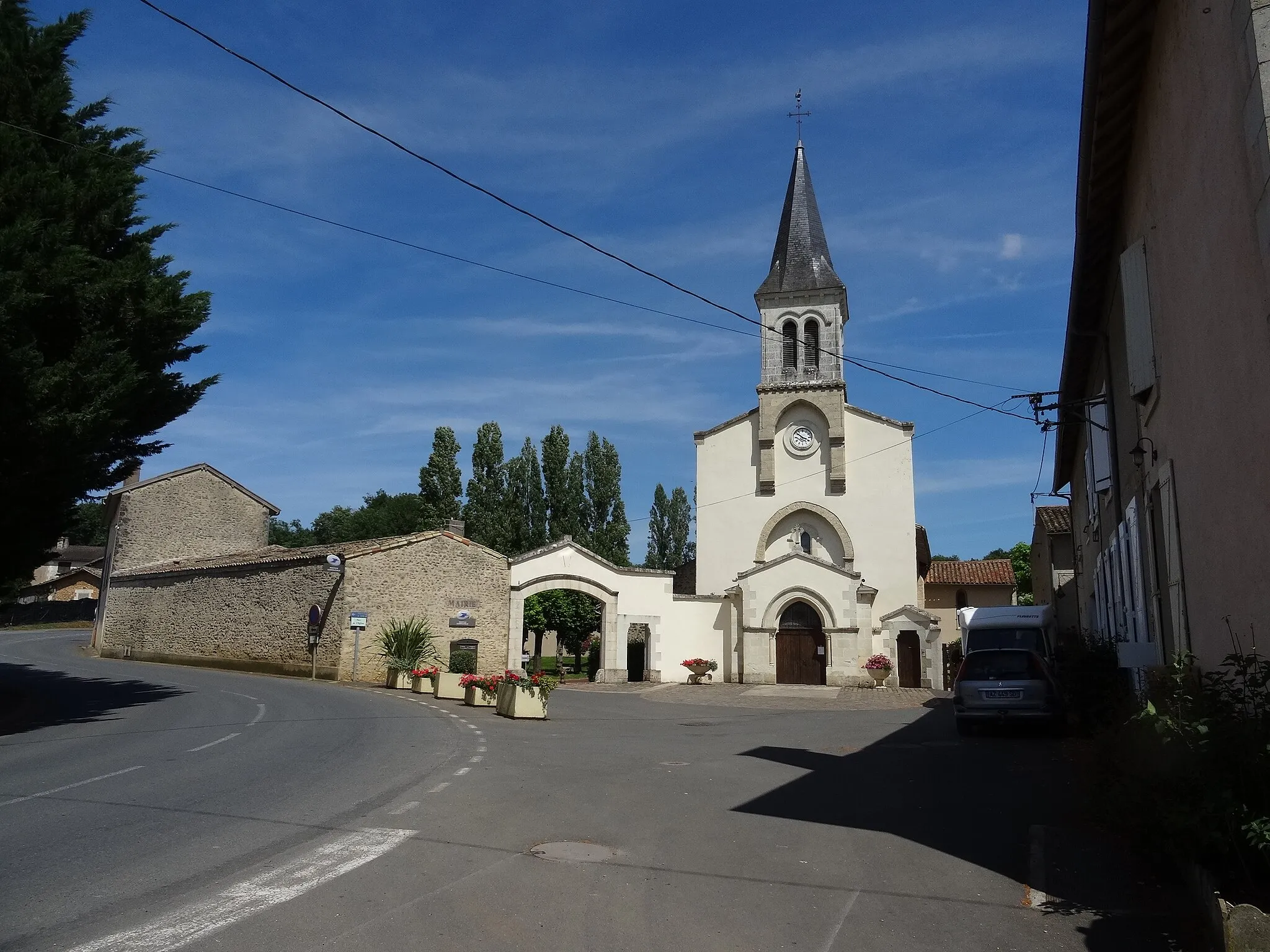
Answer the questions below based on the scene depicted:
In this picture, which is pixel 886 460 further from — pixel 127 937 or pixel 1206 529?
pixel 127 937

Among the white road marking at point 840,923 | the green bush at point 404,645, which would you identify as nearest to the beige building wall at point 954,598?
the green bush at point 404,645

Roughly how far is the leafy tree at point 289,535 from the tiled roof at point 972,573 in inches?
2032

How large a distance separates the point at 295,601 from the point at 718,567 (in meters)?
15.9

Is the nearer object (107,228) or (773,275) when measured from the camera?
(107,228)

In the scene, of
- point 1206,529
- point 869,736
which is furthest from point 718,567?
point 1206,529

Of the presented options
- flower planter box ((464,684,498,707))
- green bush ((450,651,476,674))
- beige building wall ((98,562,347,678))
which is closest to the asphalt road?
flower planter box ((464,684,498,707))

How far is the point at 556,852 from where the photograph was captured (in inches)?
260

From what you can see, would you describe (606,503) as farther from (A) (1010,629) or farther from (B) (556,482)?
→ (A) (1010,629)

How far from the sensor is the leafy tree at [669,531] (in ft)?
194

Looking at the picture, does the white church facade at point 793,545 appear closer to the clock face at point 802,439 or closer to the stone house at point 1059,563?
the clock face at point 802,439

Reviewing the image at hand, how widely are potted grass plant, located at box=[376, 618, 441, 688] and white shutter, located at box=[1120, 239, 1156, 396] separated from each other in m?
18.7

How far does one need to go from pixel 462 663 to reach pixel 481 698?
8.86 metres

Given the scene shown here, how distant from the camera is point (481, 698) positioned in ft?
62.7

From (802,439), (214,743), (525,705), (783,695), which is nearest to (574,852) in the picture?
(214,743)
